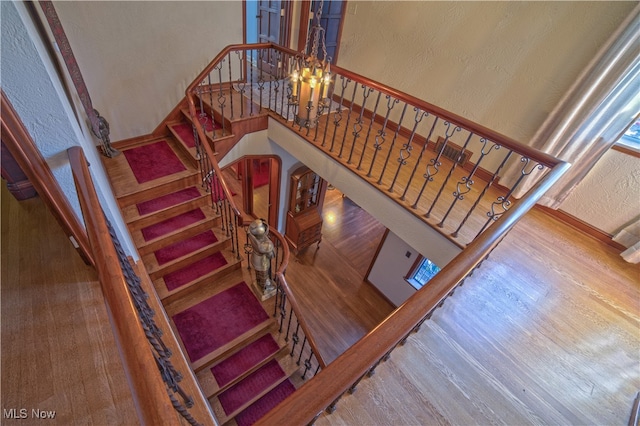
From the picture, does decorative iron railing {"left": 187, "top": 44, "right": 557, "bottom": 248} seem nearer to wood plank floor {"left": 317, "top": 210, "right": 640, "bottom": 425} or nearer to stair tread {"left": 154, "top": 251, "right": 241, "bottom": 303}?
wood plank floor {"left": 317, "top": 210, "right": 640, "bottom": 425}

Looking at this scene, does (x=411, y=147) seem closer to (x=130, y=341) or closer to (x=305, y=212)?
(x=305, y=212)

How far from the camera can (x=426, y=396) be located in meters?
1.45

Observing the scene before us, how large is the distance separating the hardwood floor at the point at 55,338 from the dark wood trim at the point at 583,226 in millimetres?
4207

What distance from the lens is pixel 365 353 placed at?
841mm

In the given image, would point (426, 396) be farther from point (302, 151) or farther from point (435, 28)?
point (435, 28)

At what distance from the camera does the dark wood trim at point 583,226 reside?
9.77 ft

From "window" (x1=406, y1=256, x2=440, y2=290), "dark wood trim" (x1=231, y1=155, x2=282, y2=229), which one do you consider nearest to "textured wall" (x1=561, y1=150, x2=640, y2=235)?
"window" (x1=406, y1=256, x2=440, y2=290)

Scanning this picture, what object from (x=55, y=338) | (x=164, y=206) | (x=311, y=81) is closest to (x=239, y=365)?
(x=55, y=338)

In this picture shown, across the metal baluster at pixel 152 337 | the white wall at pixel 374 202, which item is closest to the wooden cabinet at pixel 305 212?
the white wall at pixel 374 202

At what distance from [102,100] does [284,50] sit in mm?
2375

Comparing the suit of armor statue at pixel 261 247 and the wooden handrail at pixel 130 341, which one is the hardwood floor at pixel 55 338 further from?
the suit of armor statue at pixel 261 247

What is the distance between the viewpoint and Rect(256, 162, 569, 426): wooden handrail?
2.31 feet

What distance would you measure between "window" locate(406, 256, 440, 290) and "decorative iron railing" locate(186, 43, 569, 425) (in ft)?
5.44

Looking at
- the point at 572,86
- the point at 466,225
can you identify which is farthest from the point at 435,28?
the point at 466,225
